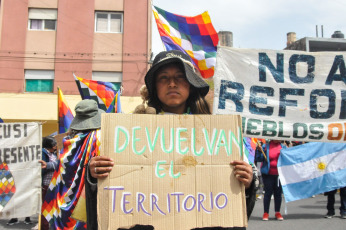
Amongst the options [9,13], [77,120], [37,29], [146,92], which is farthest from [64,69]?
[146,92]

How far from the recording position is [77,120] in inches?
172

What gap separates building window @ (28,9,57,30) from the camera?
68.2 ft

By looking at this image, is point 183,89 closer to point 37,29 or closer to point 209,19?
point 209,19

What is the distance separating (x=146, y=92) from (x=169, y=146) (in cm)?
52

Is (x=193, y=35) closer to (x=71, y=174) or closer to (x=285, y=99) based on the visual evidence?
(x=285, y=99)

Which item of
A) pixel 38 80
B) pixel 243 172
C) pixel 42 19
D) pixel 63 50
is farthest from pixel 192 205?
pixel 42 19

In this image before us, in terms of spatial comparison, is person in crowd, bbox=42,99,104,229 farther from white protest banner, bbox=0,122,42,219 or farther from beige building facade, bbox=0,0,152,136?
beige building facade, bbox=0,0,152,136

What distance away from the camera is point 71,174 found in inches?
164

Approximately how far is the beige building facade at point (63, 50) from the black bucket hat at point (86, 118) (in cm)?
1592

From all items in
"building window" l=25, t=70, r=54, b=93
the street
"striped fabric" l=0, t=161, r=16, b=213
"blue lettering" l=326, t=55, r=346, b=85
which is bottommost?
the street

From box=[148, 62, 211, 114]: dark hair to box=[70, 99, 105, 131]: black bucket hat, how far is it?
1961 millimetres

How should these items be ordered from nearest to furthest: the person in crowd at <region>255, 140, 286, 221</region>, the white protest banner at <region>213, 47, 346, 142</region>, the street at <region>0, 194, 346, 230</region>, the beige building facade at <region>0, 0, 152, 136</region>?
the white protest banner at <region>213, 47, 346, 142</region> < the street at <region>0, 194, 346, 230</region> < the person in crowd at <region>255, 140, 286, 221</region> < the beige building facade at <region>0, 0, 152, 136</region>

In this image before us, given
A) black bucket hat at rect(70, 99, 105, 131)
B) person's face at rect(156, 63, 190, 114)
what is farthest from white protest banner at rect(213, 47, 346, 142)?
person's face at rect(156, 63, 190, 114)

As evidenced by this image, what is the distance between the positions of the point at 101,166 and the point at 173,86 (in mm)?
603
